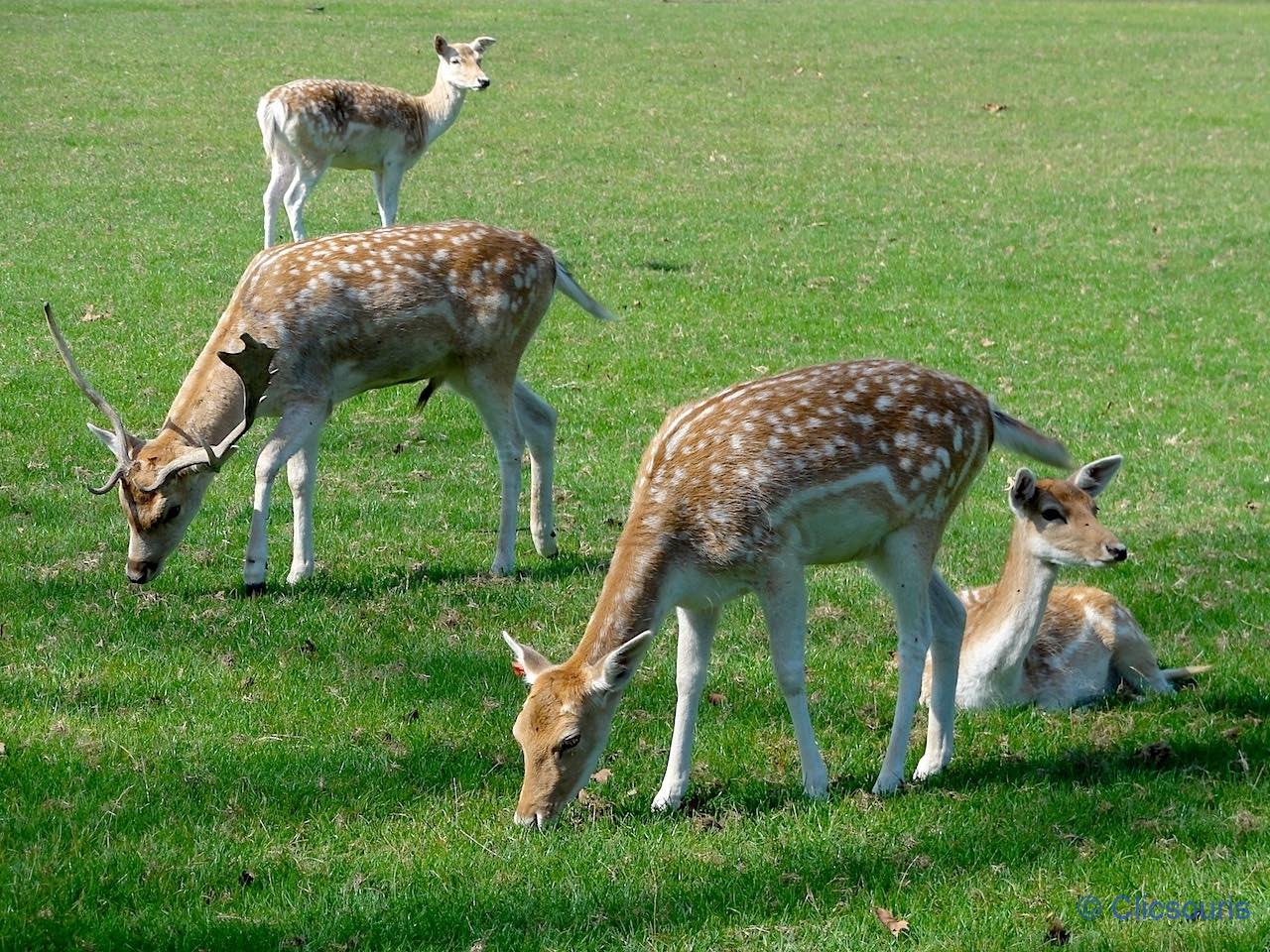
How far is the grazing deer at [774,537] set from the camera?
557 centimetres

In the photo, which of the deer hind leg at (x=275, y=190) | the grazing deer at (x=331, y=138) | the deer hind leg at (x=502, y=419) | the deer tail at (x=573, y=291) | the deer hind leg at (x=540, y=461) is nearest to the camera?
the deer hind leg at (x=502, y=419)

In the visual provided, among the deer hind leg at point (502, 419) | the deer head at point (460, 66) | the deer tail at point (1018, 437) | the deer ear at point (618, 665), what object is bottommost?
the deer head at point (460, 66)

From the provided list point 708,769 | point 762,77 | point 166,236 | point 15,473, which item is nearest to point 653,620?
point 708,769

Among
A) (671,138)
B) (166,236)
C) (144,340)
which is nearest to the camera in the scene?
(144,340)

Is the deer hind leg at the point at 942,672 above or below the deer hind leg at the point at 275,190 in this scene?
above

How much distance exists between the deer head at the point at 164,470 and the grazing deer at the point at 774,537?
2.58 metres

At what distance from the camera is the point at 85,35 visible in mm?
30641

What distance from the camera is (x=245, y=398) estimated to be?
7.95 m

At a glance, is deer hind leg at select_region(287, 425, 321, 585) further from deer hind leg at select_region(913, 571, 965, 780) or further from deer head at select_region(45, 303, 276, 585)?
deer hind leg at select_region(913, 571, 965, 780)

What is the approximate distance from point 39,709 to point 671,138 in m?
19.0

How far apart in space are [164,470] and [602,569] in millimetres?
2401

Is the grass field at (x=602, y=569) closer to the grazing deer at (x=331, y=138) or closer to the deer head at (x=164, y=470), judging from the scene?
the deer head at (x=164, y=470)

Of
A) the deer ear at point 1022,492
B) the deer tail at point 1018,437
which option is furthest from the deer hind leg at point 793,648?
the deer ear at point 1022,492

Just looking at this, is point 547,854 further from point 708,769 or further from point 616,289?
point 616,289
